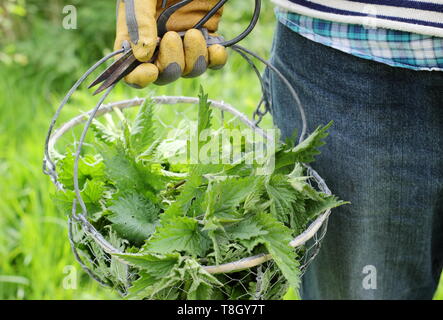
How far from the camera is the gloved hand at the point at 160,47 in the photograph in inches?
29.1

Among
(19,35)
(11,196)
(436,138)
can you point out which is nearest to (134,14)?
(436,138)

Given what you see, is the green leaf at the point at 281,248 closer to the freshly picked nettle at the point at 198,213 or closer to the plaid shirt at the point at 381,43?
the freshly picked nettle at the point at 198,213

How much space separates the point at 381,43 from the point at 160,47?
353mm

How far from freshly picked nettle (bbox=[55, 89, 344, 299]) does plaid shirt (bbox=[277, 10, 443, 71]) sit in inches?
6.1

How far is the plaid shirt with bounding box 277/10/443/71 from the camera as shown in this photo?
0.81m

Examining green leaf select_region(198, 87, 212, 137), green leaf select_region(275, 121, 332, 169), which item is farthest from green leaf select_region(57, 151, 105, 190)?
green leaf select_region(275, 121, 332, 169)

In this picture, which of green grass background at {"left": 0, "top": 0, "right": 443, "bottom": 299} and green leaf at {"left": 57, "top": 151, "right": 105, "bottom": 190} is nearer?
green leaf at {"left": 57, "top": 151, "right": 105, "bottom": 190}

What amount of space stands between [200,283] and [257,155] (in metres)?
0.27

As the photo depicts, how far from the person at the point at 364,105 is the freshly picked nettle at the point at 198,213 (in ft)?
0.33

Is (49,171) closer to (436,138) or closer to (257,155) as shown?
(257,155)

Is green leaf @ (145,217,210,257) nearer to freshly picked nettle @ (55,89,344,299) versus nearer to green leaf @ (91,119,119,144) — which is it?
freshly picked nettle @ (55,89,344,299)

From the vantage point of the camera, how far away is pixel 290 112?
3.38ft

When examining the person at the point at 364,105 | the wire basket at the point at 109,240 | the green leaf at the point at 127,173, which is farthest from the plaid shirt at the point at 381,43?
the green leaf at the point at 127,173

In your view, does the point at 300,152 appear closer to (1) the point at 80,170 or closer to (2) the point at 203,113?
(2) the point at 203,113
